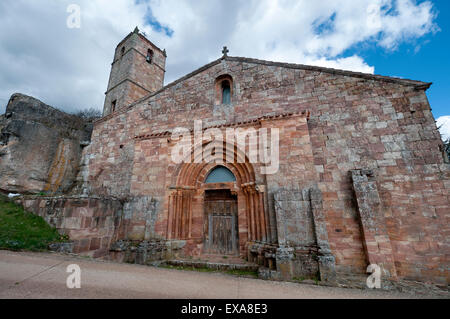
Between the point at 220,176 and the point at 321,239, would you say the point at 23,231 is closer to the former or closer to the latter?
the point at 220,176

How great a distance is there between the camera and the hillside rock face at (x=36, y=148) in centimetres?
743

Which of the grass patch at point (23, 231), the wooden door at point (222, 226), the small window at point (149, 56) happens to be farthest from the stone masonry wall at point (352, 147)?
the small window at point (149, 56)

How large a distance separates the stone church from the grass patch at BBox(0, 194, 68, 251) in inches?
10.4

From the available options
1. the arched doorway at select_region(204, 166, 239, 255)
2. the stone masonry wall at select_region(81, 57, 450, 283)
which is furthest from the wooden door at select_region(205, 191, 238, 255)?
the stone masonry wall at select_region(81, 57, 450, 283)

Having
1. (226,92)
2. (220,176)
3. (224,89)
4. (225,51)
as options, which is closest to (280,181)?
(220,176)

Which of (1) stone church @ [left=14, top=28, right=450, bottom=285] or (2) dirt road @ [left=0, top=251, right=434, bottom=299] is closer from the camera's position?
(2) dirt road @ [left=0, top=251, right=434, bottom=299]

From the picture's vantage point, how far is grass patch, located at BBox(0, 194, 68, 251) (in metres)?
4.50

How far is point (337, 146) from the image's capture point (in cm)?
580

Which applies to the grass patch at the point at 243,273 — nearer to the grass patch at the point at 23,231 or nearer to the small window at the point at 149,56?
the grass patch at the point at 23,231

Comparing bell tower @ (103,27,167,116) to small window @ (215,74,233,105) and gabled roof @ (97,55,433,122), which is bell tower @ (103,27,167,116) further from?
small window @ (215,74,233,105)

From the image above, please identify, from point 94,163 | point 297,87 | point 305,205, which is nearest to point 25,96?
point 94,163

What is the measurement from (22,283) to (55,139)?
8.62m

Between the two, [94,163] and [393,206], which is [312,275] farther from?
[94,163]

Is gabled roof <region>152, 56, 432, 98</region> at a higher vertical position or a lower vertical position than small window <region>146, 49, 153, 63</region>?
lower
